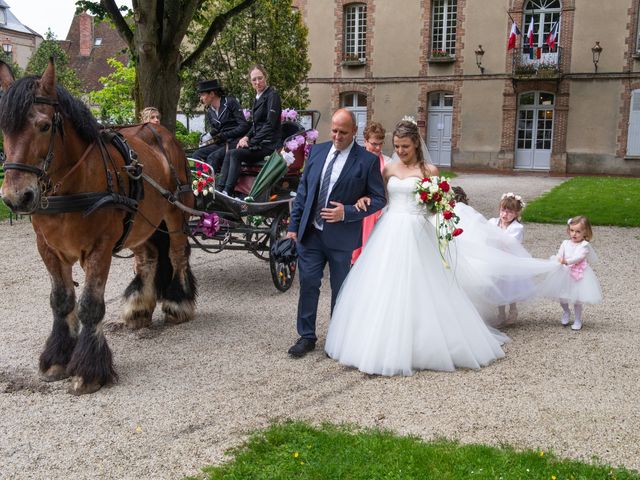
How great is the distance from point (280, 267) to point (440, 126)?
895 inches

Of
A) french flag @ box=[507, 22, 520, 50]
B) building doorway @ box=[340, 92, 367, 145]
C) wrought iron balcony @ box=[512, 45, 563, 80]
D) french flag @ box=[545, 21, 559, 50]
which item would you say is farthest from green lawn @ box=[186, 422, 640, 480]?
building doorway @ box=[340, 92, 367, 145]

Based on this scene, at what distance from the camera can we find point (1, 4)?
55.0 m

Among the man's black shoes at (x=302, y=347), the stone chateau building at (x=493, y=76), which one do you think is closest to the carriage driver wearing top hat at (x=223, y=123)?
the man's black shoes at (x=302, y=347)

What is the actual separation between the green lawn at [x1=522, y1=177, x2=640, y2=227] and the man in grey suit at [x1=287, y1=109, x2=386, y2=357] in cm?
935

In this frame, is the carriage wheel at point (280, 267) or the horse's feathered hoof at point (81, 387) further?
the carriage wheel at point (280, 267)

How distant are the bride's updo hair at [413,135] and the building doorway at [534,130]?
2336cm

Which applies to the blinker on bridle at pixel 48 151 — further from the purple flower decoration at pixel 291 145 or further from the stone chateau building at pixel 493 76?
the stone chateau building at pixel 493 76

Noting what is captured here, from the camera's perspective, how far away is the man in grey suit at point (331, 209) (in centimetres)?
Result: 552

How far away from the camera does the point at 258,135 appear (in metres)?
7.89

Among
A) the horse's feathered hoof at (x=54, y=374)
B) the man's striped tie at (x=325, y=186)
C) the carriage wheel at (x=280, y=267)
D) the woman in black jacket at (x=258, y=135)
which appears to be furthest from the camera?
the woman in black jacket at (x=258, y=135)

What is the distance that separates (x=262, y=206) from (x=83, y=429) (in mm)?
3933

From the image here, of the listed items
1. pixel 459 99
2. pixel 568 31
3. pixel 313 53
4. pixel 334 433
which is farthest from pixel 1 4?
pixel 334 433

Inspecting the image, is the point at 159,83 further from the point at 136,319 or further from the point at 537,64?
the point at 537,64

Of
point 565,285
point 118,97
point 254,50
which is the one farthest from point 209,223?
point 118,97
